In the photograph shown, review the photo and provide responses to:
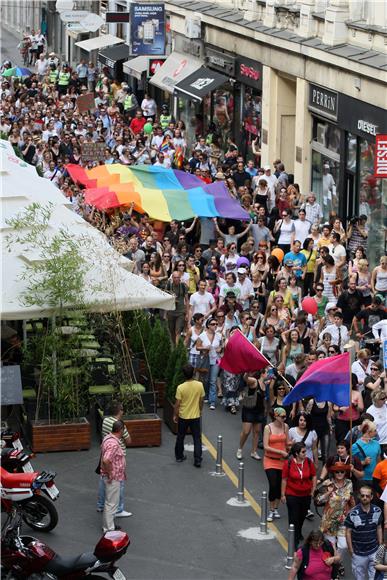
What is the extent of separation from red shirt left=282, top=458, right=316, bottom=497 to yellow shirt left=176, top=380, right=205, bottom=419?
2.86m

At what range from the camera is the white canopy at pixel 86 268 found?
21.1 meters

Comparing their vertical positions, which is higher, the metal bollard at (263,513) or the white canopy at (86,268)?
the white canopy at (86,268)

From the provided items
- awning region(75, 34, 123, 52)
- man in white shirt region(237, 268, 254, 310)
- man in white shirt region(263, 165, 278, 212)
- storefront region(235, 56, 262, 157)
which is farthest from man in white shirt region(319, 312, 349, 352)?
awning region(75, 34, 123, 52)

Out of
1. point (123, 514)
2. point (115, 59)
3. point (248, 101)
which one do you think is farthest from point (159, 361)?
point (115, 59)

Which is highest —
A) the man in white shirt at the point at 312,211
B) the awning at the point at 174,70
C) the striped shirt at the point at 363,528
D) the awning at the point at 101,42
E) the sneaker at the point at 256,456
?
the striped shirt at the point at 363,528

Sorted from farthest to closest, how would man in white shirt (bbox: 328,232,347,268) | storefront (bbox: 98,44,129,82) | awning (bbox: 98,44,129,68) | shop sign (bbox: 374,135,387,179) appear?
1. storefront (bbox: 98,44,129,82)
2. awning (bbox: 98,44,129,68)
3. shop sign (bbox: 374,135,387,179)
4. man in white shirt (bbox: 328,232,347,268)

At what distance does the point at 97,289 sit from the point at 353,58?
13153mm

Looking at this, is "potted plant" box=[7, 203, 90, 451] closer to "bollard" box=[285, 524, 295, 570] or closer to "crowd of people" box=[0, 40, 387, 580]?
"crowd of people" box=[0, 40, 387, 580]

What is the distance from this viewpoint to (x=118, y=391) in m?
21.7

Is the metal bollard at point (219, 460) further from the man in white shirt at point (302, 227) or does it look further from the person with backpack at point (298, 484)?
the man in white shirt at point (302, 227)

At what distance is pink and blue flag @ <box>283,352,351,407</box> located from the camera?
62.2 ft

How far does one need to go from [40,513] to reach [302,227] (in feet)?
41.2

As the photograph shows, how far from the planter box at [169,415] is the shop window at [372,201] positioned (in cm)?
950

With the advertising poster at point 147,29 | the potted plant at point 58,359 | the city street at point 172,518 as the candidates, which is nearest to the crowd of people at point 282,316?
the city street at point 172,518
